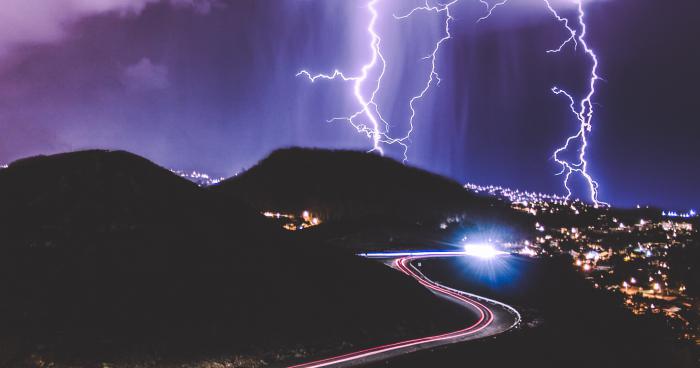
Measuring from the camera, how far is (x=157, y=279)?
20172 millimetres

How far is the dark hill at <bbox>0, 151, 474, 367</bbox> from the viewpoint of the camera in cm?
1667

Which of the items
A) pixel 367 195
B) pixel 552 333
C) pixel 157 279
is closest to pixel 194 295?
pixel 157 279

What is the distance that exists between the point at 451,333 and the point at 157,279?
13558 mm

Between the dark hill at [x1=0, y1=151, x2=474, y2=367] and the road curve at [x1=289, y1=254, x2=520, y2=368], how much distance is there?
4.79 feet

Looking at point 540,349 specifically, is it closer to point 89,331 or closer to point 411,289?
point 411,289

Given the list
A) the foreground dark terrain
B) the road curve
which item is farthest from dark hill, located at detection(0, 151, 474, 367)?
the road curve

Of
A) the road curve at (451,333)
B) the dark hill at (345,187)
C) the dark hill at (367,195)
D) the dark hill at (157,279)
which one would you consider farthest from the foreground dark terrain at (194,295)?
the dark hill at (345,187)

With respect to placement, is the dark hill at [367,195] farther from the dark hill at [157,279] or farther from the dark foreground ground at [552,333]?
the dark hill at [157,279]

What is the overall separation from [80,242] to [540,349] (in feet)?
69.3

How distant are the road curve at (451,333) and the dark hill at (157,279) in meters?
1.46

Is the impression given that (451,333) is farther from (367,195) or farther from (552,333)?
(367,195)

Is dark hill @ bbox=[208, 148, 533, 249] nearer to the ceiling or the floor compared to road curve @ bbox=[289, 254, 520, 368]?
nearer to the ceiling

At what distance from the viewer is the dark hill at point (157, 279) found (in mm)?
16672

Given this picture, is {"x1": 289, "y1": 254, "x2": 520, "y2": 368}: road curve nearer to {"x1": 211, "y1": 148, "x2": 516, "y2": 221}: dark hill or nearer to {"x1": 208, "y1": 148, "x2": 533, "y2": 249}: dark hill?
{"x1": 208, "y1": 148, "x2": 533, "y2": 249}: dark hill
